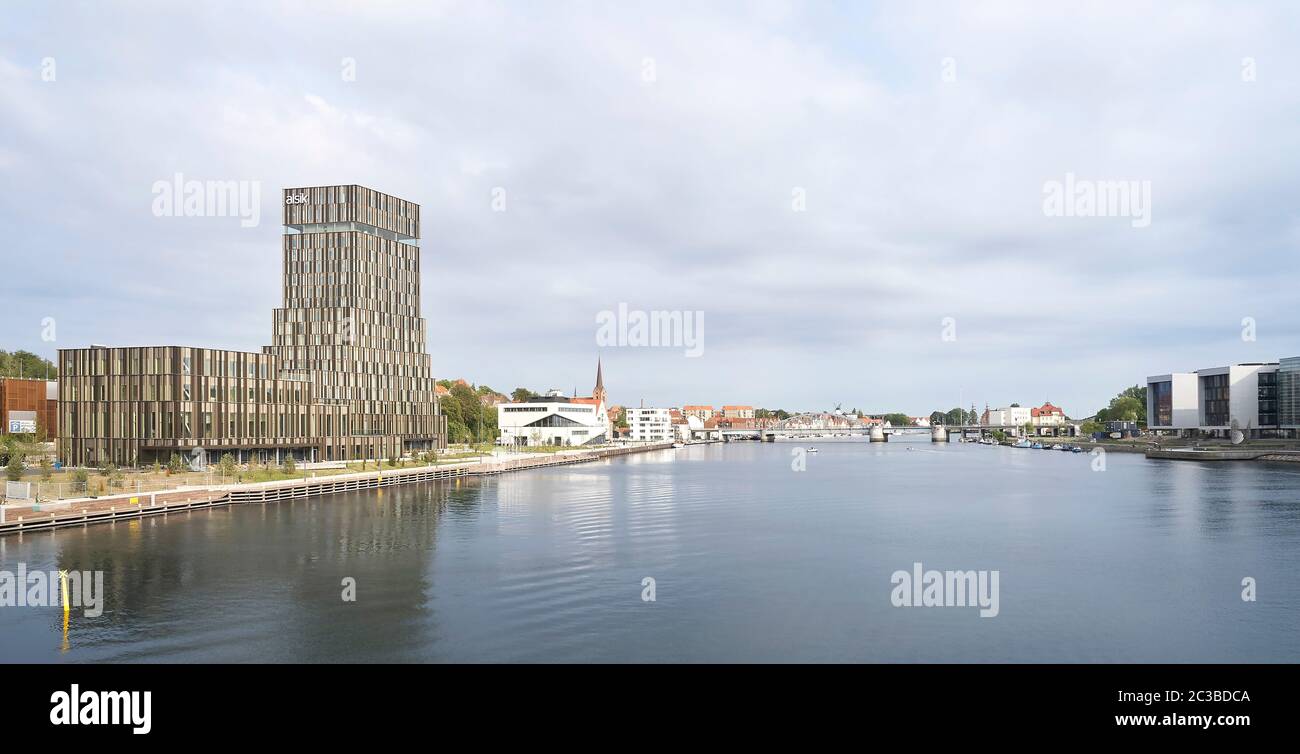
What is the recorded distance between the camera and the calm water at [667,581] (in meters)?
27.5

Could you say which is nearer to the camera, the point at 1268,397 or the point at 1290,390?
the point at 1290,390

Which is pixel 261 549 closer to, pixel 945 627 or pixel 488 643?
pixel 488 643

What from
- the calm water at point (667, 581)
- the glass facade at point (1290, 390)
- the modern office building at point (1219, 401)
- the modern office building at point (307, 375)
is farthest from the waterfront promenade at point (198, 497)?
the modern office building at point (1219, 401)

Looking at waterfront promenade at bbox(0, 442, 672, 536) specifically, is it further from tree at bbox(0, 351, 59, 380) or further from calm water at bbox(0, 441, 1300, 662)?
tree at bbox(0, 351, 59, 380)

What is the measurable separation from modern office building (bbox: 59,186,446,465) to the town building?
3262cm

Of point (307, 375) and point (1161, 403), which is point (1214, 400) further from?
point (307, 375)

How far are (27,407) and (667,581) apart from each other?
126925 millimetres

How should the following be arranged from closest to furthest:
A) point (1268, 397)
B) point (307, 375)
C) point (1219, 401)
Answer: point (307, 375) → point (1268, 397) → point (1219, 401)

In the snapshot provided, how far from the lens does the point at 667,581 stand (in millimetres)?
38125

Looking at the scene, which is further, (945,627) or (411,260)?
(411,260)

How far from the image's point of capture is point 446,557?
45.0 meters

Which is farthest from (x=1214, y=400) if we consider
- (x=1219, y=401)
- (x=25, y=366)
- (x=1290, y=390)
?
(x=25, y=366)
